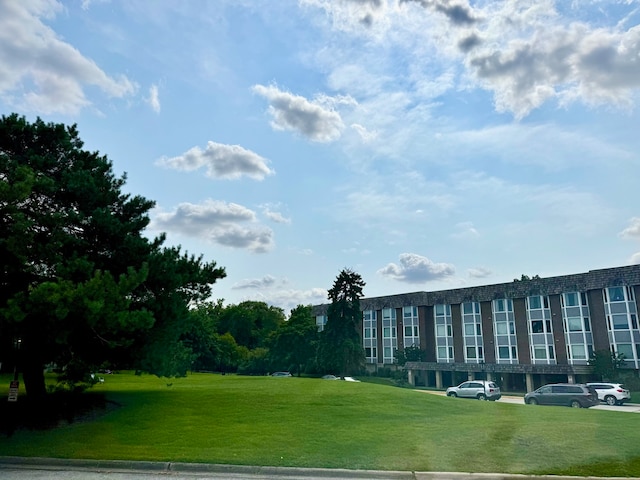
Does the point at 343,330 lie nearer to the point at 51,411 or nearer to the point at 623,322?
the point at 623,322

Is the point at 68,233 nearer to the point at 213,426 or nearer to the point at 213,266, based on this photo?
the point at 213,266

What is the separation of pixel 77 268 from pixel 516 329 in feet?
180

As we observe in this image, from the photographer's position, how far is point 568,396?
28.1 meters

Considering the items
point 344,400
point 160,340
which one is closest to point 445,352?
point 344,400

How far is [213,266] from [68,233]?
213 inches

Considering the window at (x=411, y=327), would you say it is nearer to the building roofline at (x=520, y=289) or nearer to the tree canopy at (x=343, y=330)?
the building roofline at (x=520, y=289)

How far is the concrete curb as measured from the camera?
9.51m

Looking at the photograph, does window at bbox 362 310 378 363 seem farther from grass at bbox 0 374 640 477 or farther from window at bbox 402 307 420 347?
grass at bbox 0 374 640 477

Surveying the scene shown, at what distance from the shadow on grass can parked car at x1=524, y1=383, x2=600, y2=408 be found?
23.6 m

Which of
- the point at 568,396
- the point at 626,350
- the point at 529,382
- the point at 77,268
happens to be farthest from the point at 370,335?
the point at 77,268

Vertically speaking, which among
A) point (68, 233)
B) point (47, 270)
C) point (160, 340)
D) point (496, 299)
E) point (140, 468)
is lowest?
point (140, 468)

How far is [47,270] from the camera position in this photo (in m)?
14.3

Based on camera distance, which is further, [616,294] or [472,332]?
[472,332]

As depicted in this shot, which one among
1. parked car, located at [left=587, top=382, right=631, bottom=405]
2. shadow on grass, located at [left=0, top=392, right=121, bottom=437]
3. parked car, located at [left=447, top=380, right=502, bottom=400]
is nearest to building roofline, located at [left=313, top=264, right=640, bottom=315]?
parked car, located at [left=587, top=382, right=631, bottom=405]
